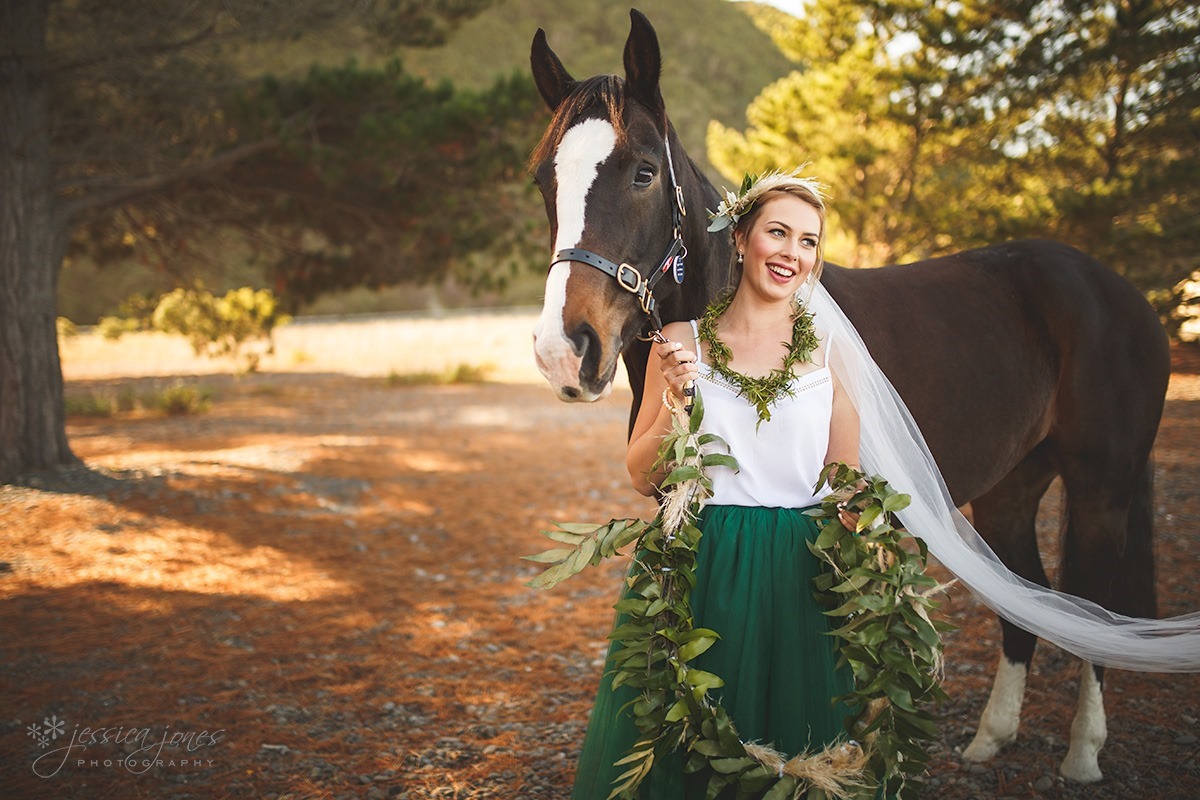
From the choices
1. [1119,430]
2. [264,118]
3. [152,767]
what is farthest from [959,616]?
[264,118]

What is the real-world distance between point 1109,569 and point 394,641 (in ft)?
13.4

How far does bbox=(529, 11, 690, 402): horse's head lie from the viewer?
6.72 ft

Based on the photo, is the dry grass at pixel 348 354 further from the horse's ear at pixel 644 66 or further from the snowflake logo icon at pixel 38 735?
the horse's ear at pixel 644 66

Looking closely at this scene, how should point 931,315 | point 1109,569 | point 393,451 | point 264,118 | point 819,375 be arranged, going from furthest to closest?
point 393,451 < point 264,118 < point 1109,569 < point 931,315 < point 819,375

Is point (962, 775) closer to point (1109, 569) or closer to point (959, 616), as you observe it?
point (1109, 569)

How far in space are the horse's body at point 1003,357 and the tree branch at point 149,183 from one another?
707cm

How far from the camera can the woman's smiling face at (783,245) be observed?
6.73 ft

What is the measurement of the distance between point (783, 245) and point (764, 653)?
3.94 feet

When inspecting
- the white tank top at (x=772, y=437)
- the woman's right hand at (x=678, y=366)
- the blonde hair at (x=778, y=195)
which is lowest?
the white tank top at (x=772, y=437)

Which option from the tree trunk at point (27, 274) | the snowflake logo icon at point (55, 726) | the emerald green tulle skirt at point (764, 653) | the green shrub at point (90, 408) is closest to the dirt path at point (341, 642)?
the snowflake logo icon at point (55, 726)

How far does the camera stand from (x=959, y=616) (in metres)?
4.92

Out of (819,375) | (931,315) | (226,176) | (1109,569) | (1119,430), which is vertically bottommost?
(1109,569)

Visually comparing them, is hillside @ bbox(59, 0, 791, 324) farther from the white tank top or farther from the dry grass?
the white tank top

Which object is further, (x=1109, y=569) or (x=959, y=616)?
(x=959, y=616)
